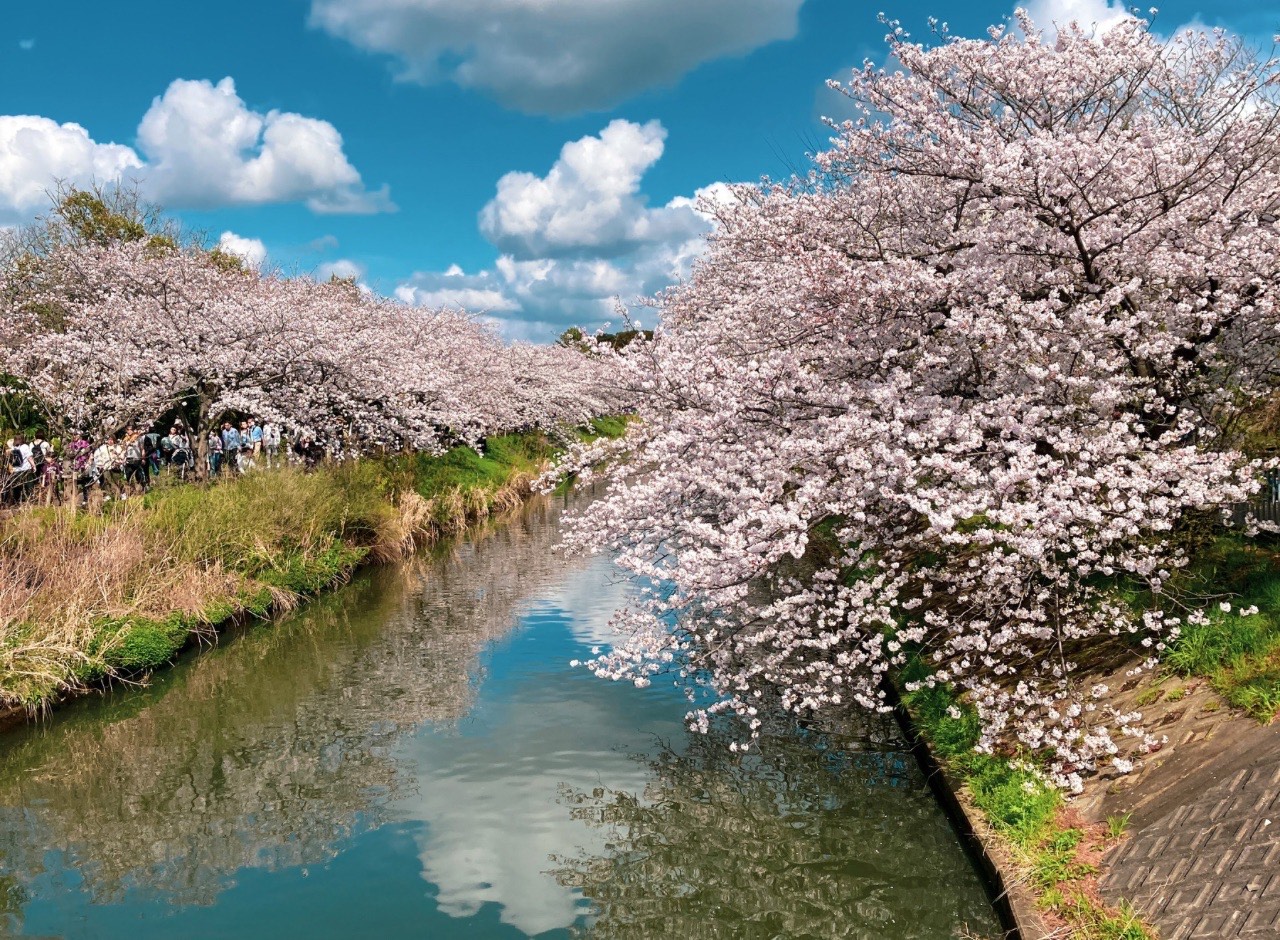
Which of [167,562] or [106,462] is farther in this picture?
[106,462]

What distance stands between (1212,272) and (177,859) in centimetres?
1221

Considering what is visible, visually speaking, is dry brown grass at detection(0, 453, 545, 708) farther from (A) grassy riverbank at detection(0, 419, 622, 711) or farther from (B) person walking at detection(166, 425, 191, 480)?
(B) person walking at detection(166, 425, 191, 480)

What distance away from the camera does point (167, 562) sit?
56.4 ft

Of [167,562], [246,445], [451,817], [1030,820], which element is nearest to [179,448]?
[246,445]

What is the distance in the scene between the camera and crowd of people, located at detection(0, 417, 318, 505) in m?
19.3

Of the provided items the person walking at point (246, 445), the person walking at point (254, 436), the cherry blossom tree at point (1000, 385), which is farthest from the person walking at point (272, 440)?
the cherry blossom tree at point (1000, 385)

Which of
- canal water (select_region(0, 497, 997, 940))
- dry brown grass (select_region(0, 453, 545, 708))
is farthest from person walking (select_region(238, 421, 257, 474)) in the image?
canal water (select_region(0, 497, 997, 940))

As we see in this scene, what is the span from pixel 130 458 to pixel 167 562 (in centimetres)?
744

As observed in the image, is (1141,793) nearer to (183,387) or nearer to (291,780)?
(291,780)

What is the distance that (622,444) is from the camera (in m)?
12.1

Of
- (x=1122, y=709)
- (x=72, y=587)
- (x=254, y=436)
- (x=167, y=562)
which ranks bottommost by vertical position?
(x=1122, y=709)

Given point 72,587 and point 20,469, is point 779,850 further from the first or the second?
point 20,469

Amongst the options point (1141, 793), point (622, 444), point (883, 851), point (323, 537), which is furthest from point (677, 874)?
point (323, 537)

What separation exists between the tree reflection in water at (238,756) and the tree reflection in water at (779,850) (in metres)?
3.06
